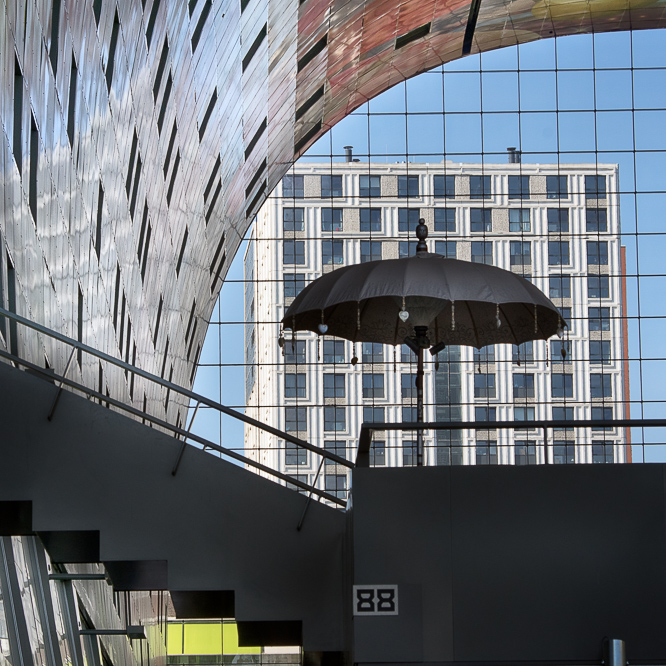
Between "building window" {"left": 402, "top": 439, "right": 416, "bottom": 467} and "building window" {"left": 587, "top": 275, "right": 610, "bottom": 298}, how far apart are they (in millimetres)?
37245

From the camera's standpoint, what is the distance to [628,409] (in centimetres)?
4825

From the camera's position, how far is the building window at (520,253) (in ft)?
158

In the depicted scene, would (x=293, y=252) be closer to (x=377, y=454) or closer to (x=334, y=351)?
(x=334, y=351)

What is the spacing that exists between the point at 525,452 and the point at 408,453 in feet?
3.61

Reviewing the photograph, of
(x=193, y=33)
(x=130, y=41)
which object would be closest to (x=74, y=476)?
(x=130, y=41)

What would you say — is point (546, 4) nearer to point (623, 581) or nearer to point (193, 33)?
point (193, 33)

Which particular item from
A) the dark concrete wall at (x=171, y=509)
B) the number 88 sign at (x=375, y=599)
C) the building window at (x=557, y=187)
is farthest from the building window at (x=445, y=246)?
the number 88 sign at (x=375, y=599)

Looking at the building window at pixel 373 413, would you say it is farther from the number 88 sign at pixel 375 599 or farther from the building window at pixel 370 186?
the number 88 sign at pixel 375 599

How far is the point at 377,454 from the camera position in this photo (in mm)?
11789

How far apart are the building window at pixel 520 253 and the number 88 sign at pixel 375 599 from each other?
3787 centimetres

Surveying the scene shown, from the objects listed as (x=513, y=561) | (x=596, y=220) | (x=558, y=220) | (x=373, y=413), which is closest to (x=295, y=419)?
(x=373, y=413)

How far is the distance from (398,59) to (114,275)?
75.7ft

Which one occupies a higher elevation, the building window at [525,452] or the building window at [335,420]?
the building window at [525,452]

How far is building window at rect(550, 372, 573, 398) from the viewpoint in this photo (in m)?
48.9
